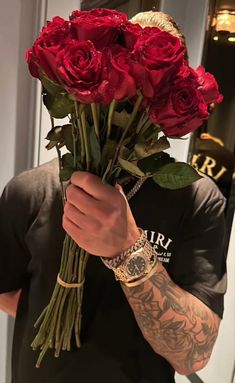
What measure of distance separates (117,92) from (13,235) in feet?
1.44

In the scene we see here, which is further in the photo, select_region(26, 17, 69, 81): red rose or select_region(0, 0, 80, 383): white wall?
select_region(0, 0, 80, 383): white wall

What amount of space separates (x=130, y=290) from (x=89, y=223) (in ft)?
0.47

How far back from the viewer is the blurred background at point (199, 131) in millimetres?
1324

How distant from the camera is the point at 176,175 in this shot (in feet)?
2.10

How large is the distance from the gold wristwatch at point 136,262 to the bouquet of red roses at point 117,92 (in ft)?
0.36

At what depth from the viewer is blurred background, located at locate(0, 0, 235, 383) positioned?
132cm

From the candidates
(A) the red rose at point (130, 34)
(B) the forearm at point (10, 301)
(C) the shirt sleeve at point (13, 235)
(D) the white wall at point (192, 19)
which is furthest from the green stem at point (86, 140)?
(D) the white wall at point (192, 19)

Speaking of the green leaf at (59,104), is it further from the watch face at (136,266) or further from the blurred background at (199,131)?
the blurred background at (199,131)

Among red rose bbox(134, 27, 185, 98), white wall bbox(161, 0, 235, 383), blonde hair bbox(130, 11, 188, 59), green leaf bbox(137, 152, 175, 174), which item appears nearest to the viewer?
red rose bbox(134, 27, 185, 98)

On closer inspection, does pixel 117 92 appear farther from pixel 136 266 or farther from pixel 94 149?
pixel 136 266

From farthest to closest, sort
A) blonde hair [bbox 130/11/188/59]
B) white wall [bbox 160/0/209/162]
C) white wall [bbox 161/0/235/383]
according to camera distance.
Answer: white wall [bbox 160/0/209/162], white wall [bbox 161/0/235/383], blonde hair [bbox 130/11/188/59]

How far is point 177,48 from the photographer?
0.57 metres

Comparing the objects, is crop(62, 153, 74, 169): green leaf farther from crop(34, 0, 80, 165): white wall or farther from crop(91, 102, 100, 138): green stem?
crop(34, 0, 80, 165): white wall

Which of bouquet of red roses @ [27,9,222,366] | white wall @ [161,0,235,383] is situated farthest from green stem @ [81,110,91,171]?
white wall @ [161,0,235,383]
